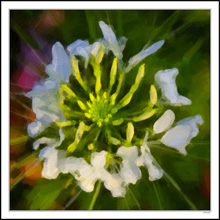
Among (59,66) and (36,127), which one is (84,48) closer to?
(59,66)

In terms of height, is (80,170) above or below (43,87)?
below

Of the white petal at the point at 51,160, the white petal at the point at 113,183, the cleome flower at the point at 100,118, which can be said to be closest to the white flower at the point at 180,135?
the cleome flower at the point at 100,118

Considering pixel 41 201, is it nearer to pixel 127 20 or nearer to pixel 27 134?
pixel 27 134

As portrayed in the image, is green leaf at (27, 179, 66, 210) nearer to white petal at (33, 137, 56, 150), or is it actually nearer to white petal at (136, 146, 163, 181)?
white petal at (33, 137, 56, 150)

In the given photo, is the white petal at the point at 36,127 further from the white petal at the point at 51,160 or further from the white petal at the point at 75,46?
the white petal at the point at 75,46

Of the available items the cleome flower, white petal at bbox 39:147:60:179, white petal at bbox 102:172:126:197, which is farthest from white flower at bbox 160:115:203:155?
white petal at bbox 39:147:60:179

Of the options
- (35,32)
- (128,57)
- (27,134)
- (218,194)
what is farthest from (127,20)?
(218,194)

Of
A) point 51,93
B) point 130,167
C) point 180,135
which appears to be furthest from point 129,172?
point 51,93
